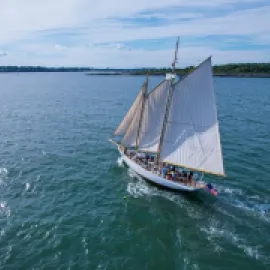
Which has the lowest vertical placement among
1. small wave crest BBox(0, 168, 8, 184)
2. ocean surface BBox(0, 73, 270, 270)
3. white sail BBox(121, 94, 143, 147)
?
ocean surface BBox(0, 73, 270, 270)

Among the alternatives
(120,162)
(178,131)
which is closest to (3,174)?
(120,162)

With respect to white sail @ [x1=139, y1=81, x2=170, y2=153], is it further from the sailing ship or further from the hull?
the hull

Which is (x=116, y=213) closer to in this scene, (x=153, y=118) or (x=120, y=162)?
(x=153, y=118)

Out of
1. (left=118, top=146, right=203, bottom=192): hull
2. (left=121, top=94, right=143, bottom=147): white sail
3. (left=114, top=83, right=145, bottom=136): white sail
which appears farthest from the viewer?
(left=121, top=94, right=143, bottom=147): white sail

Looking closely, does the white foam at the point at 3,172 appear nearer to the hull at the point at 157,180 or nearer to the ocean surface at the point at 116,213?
the ocean surface at the point at 116,213

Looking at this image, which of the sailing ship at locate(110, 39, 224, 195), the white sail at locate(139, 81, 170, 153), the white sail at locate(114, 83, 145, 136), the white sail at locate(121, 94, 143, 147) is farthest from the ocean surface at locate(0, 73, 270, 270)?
the white sail at locate(114, 83, 145, 136)

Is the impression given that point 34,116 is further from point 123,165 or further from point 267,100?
point 267,100

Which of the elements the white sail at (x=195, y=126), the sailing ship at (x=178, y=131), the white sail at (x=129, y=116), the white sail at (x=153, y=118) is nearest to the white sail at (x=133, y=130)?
the sailing ship at (x=178, y=131)

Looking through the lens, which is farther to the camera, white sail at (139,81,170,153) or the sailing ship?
white sail at (139,81,170,153)
